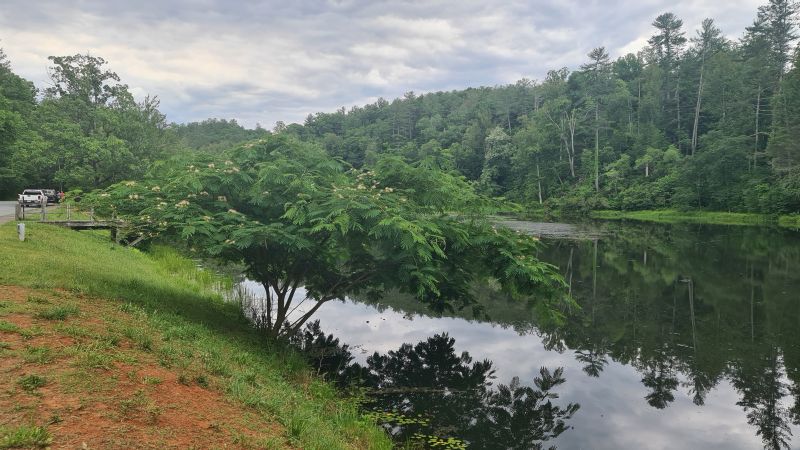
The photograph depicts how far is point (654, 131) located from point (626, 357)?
245 feet

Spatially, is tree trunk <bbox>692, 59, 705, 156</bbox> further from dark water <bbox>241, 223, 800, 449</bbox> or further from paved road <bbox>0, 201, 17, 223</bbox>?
paved road <bbox>0, 201, 17, 223</bbox>

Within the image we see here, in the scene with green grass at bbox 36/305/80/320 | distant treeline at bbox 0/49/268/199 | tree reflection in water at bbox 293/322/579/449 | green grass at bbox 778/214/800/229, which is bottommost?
tree reflection in water at bbox 293/322/579/449

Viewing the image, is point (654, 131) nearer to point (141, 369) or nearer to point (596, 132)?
point (596, 132)

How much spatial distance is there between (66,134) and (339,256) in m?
39.2

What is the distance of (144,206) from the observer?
1109 centimetres

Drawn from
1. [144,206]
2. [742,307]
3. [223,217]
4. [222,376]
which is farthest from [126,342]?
[742,307]

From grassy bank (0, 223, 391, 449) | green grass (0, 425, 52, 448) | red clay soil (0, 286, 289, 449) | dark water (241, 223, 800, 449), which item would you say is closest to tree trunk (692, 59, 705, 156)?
dark water (241, 223, 800, 449)

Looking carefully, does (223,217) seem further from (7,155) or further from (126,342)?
(7,155)

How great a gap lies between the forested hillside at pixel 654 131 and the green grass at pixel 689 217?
1336 millimetres

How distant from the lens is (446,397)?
11.3m

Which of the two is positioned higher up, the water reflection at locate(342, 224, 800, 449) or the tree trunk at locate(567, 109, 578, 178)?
the tree trunk at locate(567, 109, 578, 178)

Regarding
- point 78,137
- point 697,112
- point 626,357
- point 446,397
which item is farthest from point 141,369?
point 697,112

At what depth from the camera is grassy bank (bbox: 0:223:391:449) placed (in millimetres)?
5625

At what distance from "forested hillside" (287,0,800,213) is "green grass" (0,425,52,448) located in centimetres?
5942
